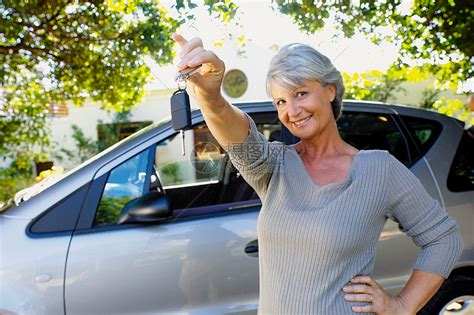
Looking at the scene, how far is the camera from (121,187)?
8.21 ft

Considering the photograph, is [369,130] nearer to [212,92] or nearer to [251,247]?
[251,247]

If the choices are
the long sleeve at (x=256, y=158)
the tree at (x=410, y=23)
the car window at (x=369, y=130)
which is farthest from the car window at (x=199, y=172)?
the tree at (x=410, y=23)

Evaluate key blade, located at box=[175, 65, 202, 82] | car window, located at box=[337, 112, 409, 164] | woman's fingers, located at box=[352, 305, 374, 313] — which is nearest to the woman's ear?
key blade, located at box=[175, 65, 202, 82]

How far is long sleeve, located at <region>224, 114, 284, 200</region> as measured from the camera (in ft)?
4.59

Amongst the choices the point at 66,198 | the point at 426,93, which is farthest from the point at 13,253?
the point at 426,93

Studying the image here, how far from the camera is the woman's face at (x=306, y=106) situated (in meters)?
1.42

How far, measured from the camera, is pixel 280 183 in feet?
4.74

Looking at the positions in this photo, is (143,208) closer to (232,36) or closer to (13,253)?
(13,253)

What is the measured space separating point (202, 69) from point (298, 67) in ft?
1.12

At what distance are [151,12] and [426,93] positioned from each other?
30.7ft

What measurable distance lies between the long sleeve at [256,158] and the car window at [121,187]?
117cm

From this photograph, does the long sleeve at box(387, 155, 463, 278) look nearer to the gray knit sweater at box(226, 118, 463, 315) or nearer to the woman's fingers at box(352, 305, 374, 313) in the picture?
the gray knit sweater at box(226, 118, 463, 315)

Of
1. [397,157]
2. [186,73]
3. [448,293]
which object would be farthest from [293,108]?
[448,293]

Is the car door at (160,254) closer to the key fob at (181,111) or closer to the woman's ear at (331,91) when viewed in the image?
the woman's ear at (331,91)
